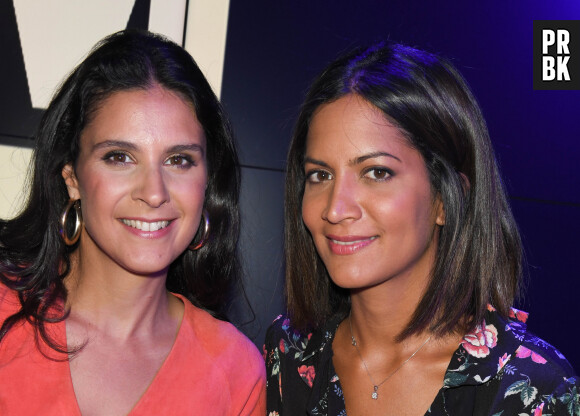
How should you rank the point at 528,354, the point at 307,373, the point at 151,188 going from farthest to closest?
the point at 307,373, the point at 528,354, the point at 151,188

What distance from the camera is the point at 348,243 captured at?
6.54 ft

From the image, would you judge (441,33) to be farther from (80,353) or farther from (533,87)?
(80,353)

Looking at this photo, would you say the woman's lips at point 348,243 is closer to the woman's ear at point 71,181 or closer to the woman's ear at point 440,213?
the woman's ear at point 440,213

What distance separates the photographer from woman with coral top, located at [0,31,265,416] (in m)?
1.83

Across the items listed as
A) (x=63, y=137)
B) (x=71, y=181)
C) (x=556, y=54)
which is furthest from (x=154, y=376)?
(x=556, y=54)

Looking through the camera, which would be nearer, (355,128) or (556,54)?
(355,128)

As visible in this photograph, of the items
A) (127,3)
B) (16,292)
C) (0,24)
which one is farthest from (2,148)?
(16,292)

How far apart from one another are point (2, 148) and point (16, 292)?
3.09 ft

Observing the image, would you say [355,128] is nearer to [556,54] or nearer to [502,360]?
[502,360]

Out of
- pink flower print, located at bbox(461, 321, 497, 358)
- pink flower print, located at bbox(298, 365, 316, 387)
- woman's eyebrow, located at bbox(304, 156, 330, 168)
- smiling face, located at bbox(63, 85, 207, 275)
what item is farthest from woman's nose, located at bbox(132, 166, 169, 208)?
pink flower print, located at bbox(461, 321, 497, 358)

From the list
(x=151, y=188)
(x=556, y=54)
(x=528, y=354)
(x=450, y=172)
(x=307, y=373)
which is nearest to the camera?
(x=151, y=188)

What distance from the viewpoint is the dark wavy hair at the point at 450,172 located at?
79.0 inches

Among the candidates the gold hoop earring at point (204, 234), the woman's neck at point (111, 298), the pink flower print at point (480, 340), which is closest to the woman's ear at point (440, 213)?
the pink flower print at point (480, 340)

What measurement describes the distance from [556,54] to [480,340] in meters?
1.39
